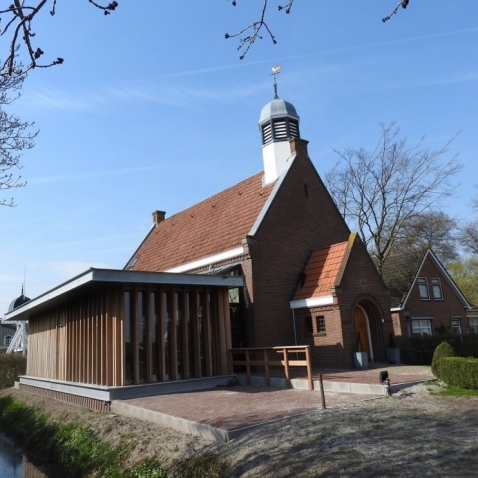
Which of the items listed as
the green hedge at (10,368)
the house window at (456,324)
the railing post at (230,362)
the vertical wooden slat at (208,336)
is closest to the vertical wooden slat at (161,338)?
the vertical wooden slat at (208,336)

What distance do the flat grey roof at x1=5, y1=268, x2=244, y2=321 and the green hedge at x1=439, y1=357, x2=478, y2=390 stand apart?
7.17 m

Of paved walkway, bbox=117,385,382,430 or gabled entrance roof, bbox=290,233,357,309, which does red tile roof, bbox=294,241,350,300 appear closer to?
gabled entrance roof, bbox=290,233,357,309

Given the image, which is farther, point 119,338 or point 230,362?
point 230,362

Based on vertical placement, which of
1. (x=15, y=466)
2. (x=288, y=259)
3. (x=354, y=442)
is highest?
(x=288, y=259)

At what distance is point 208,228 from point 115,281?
36.5ft

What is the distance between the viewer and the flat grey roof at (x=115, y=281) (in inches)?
502

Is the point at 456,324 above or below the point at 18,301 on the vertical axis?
below

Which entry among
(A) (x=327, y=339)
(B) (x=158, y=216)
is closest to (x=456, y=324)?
(A) (x=327, y=339)

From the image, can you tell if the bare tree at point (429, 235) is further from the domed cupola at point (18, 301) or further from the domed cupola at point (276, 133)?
the domed cupola at point (18, 301)

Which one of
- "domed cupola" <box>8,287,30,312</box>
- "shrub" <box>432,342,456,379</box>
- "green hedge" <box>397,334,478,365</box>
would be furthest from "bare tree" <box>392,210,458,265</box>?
"domed cupola" <box>8,287,30,312</box>

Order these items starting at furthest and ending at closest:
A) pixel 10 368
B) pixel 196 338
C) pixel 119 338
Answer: pixel 10 368, pixel 196 338, pixel 119 338

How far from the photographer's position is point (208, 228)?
2361 centimetres

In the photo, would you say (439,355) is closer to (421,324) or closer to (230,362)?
(230,362)

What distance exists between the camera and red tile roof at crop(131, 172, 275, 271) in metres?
21.0
